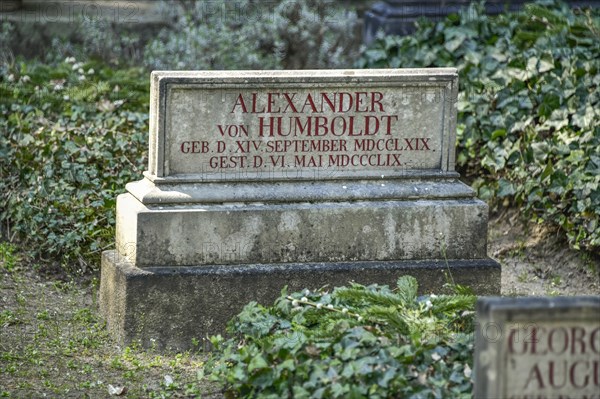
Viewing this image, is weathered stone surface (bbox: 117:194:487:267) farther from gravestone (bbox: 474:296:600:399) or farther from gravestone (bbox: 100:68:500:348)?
gravestone (bbox: 474:296:600:399)

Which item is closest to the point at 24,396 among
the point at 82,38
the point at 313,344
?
the point at 313,344

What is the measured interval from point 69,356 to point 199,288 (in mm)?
700

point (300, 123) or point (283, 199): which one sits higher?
point (300, 123)

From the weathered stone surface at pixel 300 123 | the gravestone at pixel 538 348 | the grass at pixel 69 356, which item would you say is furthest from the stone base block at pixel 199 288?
the gravestone at pixel 538 348

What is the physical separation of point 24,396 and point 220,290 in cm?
112

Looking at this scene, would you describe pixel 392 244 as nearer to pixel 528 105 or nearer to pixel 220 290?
pixel 220 290

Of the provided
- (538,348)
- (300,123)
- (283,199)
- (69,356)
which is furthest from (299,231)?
(538,348)

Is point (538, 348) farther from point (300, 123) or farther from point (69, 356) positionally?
point (69, 356)

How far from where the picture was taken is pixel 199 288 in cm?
552

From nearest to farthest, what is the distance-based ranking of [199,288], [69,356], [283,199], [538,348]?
1. [538,348]
2. [69,356]
3. [199,288]
4. [283,199]

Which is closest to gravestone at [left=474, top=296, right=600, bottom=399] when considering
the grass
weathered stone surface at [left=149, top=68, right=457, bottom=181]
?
the grass

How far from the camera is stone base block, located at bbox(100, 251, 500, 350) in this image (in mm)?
5461

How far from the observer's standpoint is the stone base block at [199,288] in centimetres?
546

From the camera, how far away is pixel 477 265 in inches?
229
